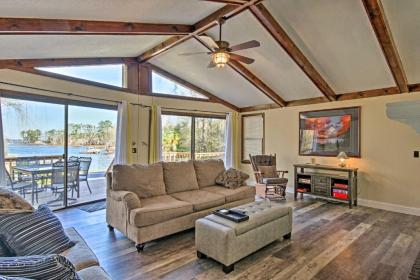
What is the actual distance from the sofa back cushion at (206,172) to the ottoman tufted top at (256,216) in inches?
Answer: 51.4

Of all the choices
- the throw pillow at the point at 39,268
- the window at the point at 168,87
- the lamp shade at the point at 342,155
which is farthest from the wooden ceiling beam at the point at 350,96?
the throw pillow at the point at 39,268

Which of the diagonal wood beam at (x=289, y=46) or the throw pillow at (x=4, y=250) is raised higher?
the diagonal wood beam at (x=289, y=46)

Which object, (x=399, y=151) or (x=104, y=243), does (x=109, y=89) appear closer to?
(x=104, y=243)

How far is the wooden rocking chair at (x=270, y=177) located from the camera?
18.1 feet

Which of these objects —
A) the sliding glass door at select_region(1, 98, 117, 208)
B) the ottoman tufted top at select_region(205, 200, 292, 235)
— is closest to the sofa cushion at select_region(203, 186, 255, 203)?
the ottoman tufted top at select_region(205, 200, 292, 235)

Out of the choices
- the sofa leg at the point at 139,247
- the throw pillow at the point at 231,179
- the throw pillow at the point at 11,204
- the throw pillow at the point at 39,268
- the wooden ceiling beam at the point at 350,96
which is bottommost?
the sofa leg at the point at 139,247

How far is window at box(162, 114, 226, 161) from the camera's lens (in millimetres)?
6414

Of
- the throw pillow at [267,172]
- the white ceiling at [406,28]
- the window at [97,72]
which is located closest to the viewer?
the white ceiling at [406,28]

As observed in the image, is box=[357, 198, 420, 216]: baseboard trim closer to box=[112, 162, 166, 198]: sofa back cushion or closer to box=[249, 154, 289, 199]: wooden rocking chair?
box=[249, 154, 289, 199]: wooden rocking chair

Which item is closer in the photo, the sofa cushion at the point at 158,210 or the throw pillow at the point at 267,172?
the sofa cushion at the point at 158,210

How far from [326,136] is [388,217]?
2.02 m

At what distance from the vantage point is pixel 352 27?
3.52m

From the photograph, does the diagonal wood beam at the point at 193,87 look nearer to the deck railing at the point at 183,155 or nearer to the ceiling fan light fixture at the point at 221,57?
the deck railing at the point at 183,155

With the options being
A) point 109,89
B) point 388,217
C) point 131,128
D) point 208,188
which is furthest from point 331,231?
point 109,89
